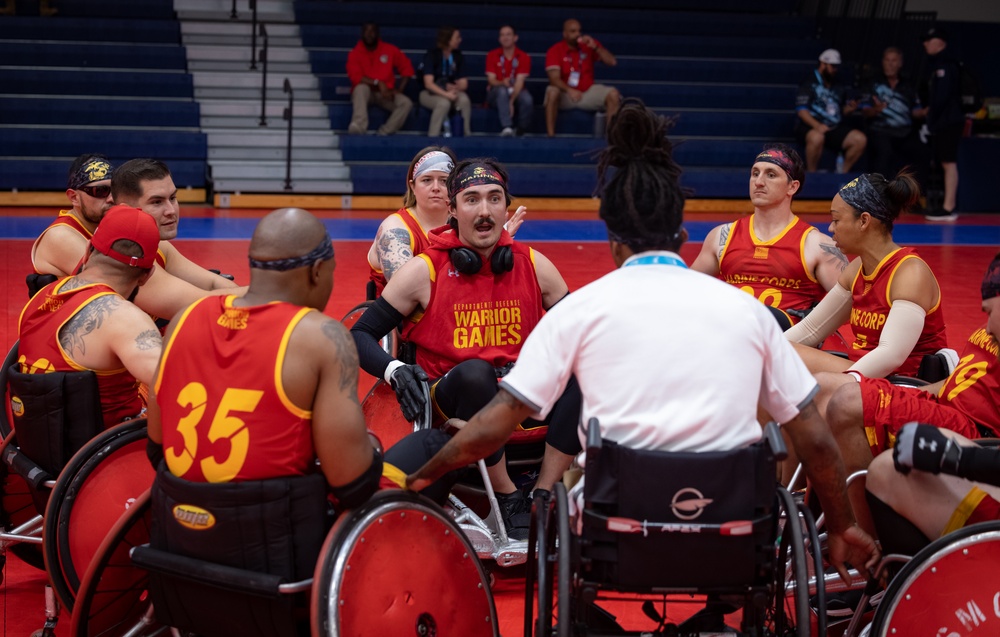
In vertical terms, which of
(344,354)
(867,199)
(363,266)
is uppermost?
(867,199)

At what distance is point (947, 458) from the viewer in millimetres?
2717

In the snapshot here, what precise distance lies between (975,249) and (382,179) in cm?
660

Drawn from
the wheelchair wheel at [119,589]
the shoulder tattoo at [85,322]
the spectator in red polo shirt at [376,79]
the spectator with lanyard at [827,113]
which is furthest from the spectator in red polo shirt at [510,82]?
the wheelchair wheel at [119,589]

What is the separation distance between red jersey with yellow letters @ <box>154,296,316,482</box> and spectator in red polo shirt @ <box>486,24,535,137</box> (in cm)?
1150

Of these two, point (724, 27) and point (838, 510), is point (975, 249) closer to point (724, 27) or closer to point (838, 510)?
point (724, 27)

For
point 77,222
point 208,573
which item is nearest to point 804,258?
point 77,222

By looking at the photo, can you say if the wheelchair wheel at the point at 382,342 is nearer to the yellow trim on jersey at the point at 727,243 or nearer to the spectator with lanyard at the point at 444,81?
the yellow trim on jersey at the point at 727,243

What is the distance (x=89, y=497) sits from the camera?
3.01 m

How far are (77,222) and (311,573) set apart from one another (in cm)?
268

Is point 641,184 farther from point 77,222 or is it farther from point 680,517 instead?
point 77,222

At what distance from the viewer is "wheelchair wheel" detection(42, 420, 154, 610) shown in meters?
2.96

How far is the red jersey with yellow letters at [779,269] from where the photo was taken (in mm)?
5242

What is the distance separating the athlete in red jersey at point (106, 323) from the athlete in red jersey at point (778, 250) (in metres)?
2.90

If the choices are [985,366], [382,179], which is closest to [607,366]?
[985,366]
